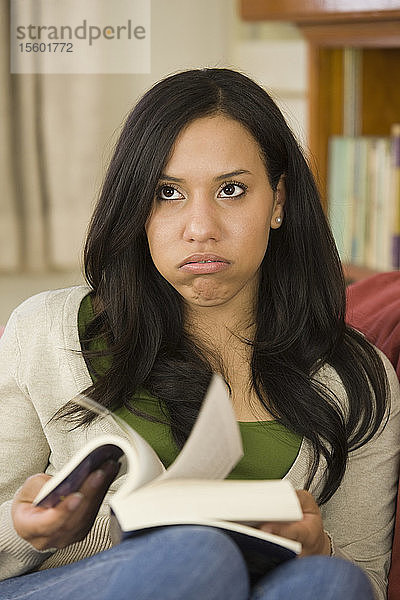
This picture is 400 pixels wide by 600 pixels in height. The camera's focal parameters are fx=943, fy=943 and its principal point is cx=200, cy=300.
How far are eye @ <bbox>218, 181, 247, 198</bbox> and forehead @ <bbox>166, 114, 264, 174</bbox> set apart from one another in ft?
0.07

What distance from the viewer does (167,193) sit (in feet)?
3.68

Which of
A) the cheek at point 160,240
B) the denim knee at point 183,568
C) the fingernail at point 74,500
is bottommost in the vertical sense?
the denim knee at point 183,568

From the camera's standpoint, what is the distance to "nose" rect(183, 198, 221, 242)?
1.08 meters

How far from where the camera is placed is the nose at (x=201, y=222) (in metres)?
1.08

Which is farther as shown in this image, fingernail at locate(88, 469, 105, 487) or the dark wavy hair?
the dark wavy hair

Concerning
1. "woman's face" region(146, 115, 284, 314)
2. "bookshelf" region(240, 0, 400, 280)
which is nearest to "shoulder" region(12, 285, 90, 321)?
"woman's face" region(146, 115, 284, 314)

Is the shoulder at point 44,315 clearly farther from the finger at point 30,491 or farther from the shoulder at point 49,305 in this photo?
the finger at point 30,491

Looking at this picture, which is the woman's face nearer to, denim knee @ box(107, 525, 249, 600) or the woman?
the woman

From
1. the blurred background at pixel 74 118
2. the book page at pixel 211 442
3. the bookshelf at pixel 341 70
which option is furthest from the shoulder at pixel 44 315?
the blurred background at pixel 74 118

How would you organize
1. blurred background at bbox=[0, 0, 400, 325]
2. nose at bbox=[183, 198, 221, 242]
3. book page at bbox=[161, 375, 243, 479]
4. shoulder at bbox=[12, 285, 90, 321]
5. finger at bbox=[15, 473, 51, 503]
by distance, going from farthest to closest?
blurred background at bbox=[0, 0, 400, 325] → shoulder at bbox=[12, 285, 90, 321] → nose at bbox=[183, 198, 221, 242] → finger at bbox=[15, 473, 51, 503] → book page at bbox=[161, 375, 243, 479]

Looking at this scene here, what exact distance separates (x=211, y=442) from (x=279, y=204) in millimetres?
443

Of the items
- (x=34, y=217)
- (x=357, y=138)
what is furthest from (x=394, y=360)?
(x=34, y=217)

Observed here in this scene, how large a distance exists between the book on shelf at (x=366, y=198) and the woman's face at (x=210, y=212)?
1166 mm

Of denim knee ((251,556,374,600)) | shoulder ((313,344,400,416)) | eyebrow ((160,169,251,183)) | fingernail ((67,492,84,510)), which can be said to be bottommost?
denim knee ((251,556,374,600))
